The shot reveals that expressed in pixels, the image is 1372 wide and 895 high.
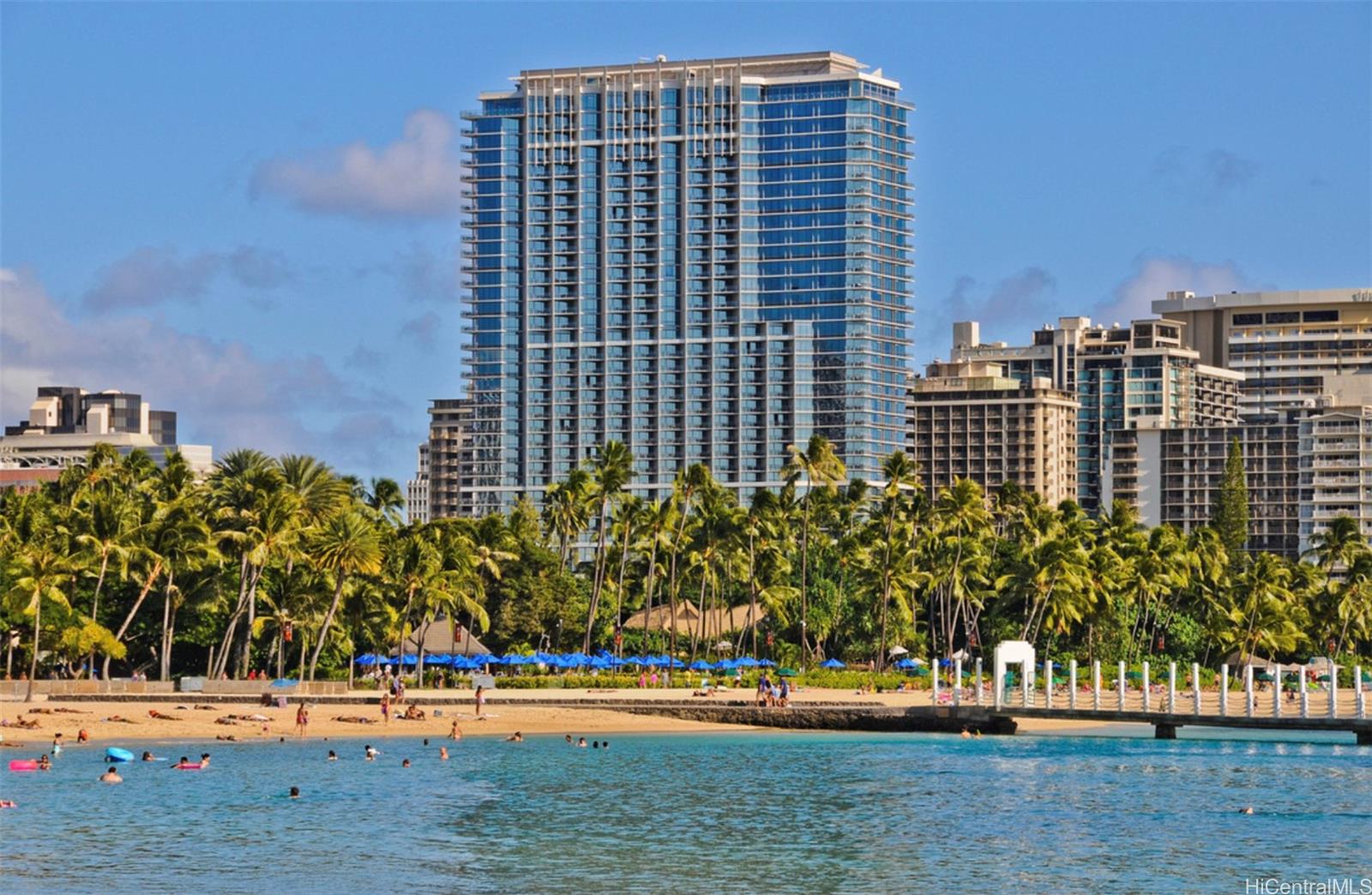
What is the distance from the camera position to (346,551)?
99938mm

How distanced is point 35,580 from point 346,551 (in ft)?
47.4

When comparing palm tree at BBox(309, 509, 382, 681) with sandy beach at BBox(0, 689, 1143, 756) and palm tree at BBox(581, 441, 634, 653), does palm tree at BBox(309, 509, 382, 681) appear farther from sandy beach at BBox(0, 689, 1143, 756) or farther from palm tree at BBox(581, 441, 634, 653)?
palm tree at BBox(581, 441, 634, 653)

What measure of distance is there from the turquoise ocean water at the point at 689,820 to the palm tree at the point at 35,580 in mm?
14313

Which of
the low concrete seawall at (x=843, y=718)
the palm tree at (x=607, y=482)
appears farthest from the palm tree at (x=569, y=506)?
the low concrete seawall at (x=843, y=718)

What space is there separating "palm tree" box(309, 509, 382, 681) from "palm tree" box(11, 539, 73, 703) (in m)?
12.0

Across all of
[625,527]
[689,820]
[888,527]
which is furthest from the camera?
[625,527]

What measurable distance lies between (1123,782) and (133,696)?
46.5 m

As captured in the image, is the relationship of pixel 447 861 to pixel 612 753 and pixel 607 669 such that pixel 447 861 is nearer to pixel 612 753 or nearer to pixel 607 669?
pixel 612 753

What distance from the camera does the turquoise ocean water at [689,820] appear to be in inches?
2060

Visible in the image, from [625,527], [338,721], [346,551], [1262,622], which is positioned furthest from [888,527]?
[338,721]

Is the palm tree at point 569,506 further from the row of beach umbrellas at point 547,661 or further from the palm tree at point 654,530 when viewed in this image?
the row of beach umbrellas at point 547,661

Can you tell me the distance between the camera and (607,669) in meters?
130

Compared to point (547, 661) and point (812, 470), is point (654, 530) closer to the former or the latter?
point (812, 470)

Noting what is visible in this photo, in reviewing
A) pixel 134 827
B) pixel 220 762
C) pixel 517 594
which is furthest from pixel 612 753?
pixel 517 594
